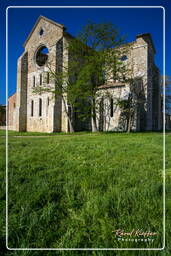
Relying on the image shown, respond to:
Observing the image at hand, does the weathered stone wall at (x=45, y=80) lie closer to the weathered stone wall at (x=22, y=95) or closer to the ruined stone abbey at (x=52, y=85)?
the ruined stone abbey at (x=52, y=85)

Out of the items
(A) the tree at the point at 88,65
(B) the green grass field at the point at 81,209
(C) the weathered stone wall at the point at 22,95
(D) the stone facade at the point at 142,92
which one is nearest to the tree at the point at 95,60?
(A) the tree at the point at 88,65

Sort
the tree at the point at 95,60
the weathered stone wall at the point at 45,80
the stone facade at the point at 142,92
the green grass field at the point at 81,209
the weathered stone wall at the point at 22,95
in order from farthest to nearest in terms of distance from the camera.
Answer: the weathered stone wall at the point at 22,95 < the stone facade at the point at 142,92 < the weathered stone wall at the point at 45,80 < the tree at the point at 95,60 < the green grass field at the point at 81,209

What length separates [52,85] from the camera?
13.4 metres

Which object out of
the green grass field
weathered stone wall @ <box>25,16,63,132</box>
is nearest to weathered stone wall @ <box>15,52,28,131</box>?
weathered stone wall @ <box>25,16,63,132</box>

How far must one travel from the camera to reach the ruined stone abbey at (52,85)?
13609 millimetres

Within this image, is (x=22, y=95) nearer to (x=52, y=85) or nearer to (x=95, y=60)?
(x=52, y=85)

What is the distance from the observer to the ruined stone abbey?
536 inches

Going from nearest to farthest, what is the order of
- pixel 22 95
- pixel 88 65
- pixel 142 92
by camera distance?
1. pixel 88 65
2. pixel 142 92
3. pixel 22 95

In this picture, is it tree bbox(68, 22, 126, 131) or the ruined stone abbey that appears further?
the ruined stone abbey

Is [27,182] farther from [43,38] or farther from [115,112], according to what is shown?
[43,38]

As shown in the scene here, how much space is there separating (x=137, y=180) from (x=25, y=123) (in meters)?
15.9

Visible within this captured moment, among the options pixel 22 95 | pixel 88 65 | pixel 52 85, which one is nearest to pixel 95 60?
pixel 88 65

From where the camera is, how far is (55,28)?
45.3 ft

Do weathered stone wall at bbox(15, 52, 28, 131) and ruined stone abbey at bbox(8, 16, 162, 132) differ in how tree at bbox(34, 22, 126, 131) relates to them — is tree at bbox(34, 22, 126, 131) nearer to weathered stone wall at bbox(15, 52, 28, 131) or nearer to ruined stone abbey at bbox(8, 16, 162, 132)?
ruined stone abbey at bbox(8, 16, 162, 132)
